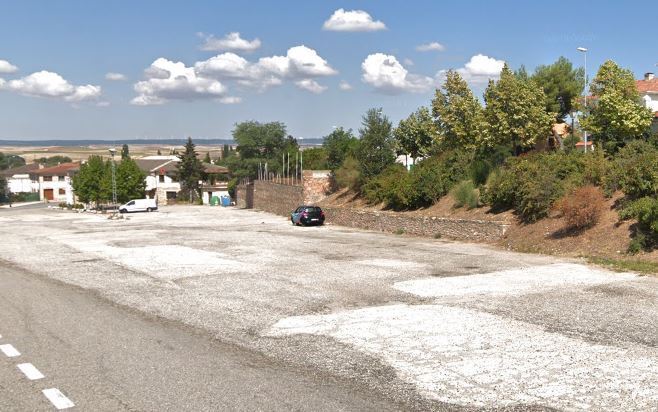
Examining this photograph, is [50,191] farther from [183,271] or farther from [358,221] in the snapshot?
[183,271]

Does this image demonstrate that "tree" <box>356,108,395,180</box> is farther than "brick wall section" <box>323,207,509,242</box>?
Yes

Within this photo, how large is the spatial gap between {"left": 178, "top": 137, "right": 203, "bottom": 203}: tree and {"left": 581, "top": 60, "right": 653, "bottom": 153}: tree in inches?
2894

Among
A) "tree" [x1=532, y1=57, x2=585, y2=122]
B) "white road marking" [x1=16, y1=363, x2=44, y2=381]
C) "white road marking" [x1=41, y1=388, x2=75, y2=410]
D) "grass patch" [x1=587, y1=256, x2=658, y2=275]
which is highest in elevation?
"tree" [x1=532, y1=57, x2=585, y2=122]

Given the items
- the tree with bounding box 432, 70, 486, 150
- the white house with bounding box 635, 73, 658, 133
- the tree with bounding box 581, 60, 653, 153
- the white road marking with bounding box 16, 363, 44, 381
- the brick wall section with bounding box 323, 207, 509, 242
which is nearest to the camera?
the white road marking with bounding box 16, 363, 44, 381

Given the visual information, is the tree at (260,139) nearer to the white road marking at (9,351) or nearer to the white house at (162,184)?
the white house at (162,184)

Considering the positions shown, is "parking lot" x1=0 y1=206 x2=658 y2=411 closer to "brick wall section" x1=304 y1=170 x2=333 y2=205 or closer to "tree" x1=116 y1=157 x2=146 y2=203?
"brick wall section" x1=304 y1=170 x2=333 y2=205

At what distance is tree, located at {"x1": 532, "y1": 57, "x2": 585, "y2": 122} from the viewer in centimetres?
4156

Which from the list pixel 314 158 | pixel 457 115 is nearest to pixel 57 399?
pixel 457 115

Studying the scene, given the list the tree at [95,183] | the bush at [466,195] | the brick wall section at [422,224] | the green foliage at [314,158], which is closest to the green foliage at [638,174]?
the brick wall section at [422,224]

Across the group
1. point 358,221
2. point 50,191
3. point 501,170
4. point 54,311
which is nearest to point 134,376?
point 54,311

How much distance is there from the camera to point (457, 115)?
1590 inches

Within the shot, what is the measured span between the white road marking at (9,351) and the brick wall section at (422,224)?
19249 millimetres

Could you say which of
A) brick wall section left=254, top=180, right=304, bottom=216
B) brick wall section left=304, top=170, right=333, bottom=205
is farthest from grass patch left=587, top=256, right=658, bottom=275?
brick wall section left=254, top=180, right=304, bottom=216

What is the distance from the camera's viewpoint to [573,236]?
2108cm
